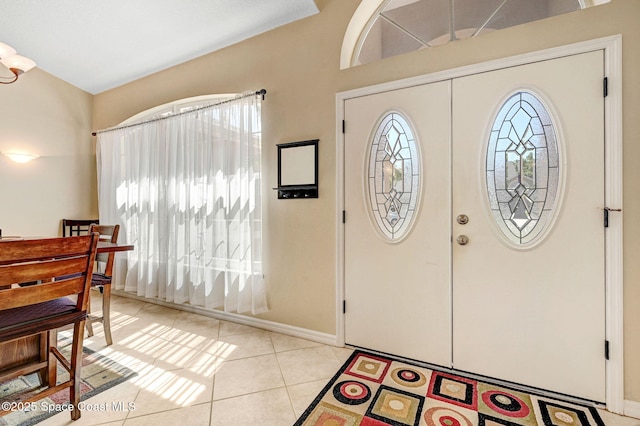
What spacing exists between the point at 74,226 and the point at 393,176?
4292mm

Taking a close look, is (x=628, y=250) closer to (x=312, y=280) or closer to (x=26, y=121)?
(x=312, y=280)

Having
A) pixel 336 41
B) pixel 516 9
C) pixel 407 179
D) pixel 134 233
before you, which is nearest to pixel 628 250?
pixel 407 179

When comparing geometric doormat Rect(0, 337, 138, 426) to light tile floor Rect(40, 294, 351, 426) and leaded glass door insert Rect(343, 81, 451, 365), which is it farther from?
leaded glass door insert Rect(343, 81, 451, 365)

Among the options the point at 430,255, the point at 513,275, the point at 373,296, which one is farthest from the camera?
the point at 373,296

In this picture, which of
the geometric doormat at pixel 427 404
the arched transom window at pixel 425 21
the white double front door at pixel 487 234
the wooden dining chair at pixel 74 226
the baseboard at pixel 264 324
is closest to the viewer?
the geometric doormat at pixel 427 404

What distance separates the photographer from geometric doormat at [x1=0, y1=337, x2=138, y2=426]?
59.8 inches

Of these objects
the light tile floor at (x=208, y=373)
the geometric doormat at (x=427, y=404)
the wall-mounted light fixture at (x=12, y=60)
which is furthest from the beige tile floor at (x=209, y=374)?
the wall-mounted light fixture at (x=12, y=60)

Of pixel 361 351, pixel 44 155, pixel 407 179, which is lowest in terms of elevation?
pixel 361 351

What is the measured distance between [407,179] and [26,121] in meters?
4.49

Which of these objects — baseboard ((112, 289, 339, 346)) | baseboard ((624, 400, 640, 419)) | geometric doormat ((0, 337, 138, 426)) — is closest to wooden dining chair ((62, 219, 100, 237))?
baseboard ((112, 289, 339, 346))

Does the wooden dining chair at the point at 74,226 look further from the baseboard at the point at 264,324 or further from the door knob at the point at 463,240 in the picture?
the door knob at the point at 463,240

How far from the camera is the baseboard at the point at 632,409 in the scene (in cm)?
153

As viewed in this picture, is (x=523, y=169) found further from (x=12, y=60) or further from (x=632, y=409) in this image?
(x=12, y=60)

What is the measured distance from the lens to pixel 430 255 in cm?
200
